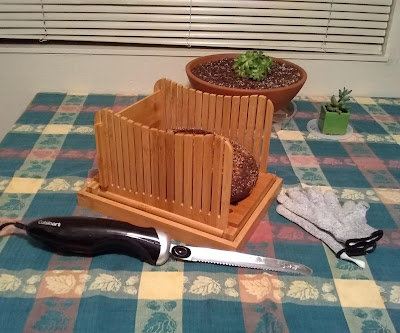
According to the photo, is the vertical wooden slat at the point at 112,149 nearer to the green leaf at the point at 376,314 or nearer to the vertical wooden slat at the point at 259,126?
the vertical wooden slat at the point at 259,126

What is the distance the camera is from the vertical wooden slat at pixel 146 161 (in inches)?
25.5

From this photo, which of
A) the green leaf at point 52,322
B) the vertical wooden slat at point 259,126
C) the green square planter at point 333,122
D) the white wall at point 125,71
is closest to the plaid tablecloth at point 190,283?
the green leaf at point 52,322

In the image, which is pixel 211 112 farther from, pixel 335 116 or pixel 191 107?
pixel 335 116

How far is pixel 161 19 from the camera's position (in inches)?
47.4

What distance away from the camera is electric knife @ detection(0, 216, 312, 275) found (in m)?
0.62

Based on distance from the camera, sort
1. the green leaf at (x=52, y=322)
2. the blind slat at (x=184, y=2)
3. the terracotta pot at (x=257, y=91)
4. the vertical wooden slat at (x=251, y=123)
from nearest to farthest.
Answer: the green leaf at (x=52, y=322), the vertical wooden slat at (x=251, y=123), the terracotta pot at (x=257, y=91), the blind slat at (x=184, y=2)

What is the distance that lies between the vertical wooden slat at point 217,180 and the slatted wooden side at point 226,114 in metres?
0.17

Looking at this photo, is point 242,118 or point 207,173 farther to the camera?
point 242,118

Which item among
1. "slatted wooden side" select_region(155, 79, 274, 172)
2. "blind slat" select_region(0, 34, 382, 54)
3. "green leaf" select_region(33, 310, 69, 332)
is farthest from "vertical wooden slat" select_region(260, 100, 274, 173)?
"blind slat" select_region(0, 34, 382, 54)

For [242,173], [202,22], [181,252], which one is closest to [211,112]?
[242,173]

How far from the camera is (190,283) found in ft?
1.98

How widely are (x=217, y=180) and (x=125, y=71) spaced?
0.74 meters

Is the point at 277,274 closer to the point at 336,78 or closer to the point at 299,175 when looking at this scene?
the point at 299,175

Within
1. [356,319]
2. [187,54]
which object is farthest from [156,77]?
[356,319]
